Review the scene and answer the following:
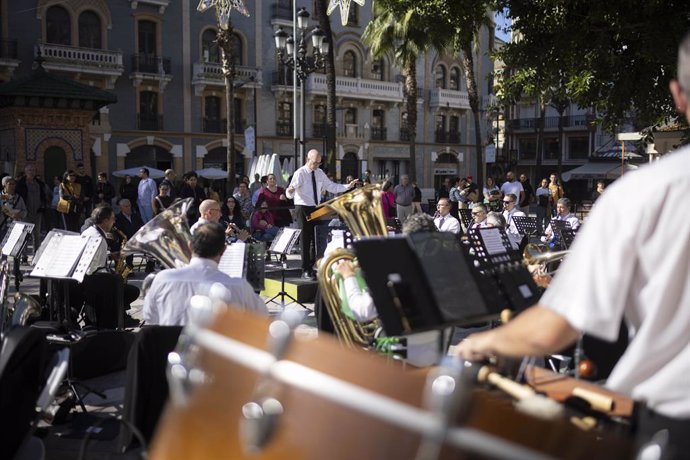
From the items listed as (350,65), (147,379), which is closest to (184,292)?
(147,379)

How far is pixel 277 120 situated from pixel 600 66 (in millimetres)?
29046

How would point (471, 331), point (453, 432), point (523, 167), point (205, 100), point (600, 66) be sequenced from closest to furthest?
point (453, 432) → point (471, 331) → point (600, 66) → point (205, 100) → point (523, 167)

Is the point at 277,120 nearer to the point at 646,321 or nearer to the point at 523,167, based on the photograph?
the point at 523,167

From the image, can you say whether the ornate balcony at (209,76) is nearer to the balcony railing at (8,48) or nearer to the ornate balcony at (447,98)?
the balcony railing at (8,48)

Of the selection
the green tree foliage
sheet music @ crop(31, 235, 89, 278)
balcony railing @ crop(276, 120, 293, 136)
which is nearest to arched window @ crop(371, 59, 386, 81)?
balcony railing @ crop(276, 120, 293, 136)

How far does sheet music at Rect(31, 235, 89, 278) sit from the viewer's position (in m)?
5.79

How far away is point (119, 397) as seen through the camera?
555cm

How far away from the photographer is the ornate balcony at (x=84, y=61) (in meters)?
29.5

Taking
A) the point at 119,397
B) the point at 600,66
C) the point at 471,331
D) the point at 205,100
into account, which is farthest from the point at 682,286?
the point at 205,100

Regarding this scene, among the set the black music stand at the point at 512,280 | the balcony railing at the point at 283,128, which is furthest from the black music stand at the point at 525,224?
the balcony railing at the point at 283,128

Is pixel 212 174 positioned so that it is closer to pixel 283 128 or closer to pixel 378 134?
pixel 283 128

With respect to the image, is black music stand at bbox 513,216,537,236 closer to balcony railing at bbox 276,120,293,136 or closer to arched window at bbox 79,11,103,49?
arched window at bbox 79,11,103,49

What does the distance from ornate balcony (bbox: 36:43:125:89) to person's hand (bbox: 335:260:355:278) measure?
2826 cm

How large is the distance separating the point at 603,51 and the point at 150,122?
27799mm
